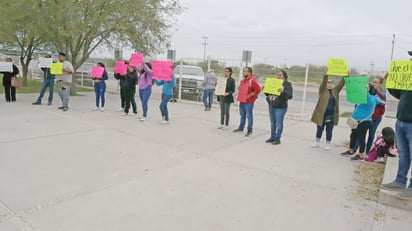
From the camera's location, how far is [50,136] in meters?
7.01

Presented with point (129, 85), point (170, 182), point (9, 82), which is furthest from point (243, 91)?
point (9, 82)

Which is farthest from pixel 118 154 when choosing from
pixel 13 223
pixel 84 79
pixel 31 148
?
pixel 84 79

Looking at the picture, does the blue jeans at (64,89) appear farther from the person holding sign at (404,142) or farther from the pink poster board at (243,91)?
the person holding sign at (404,142)

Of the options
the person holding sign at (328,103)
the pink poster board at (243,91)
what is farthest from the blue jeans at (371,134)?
the pink poster board at (243,91)

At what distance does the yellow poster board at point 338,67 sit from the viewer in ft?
21.7

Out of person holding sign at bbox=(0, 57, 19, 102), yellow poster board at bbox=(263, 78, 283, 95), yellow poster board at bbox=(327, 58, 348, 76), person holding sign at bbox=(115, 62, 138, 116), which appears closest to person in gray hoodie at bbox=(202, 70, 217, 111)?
person holding sign at bbox=(115, 62, 138, 116)

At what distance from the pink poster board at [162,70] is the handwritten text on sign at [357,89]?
477 centimetres

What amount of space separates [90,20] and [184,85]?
200 inches

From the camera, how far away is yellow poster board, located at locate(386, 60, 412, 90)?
13.9 feet

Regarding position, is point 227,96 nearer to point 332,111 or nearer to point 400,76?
point 332,111

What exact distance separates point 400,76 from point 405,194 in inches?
62.5

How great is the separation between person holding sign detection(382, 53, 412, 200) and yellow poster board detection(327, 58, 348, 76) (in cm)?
219

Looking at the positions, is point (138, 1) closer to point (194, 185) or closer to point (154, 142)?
point (154, 142)

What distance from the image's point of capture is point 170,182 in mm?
4688
